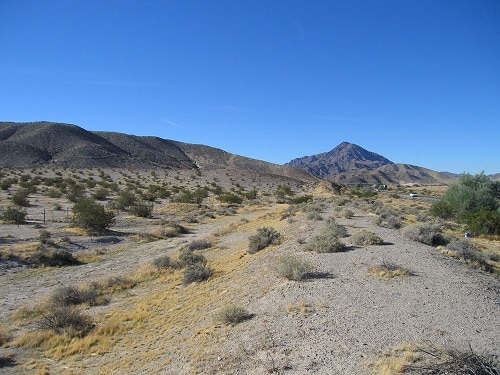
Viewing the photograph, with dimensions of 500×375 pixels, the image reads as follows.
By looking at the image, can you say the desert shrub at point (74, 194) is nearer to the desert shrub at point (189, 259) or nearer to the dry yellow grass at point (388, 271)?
the desert shrub at point (189, 259)

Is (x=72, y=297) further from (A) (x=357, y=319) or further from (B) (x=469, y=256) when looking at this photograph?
(B) (x=469, y=256)

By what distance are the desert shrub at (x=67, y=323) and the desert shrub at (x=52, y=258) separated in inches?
379

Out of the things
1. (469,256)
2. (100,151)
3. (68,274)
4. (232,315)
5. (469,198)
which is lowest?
(68,274)

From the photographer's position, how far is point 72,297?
604 inches

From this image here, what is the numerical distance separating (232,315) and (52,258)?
16151 millimetres

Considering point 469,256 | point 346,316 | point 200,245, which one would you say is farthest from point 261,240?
point 346,316

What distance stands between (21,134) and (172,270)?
10325 centimetres

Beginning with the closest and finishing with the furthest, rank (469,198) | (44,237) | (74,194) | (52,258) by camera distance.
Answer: (52,258)
(44,237)
(469,198)
(74,194)

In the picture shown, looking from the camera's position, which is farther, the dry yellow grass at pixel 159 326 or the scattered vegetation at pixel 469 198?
the scattered vegetation at pixel 469 198

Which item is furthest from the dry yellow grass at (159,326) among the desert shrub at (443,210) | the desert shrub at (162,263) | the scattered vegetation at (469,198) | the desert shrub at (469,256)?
the scattered vegetation at (469,198)

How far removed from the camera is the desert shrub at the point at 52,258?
21484 millimetres

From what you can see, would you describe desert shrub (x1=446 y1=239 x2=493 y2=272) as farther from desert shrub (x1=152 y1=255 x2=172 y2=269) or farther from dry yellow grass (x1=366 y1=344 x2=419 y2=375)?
desert shrub (x1=152 y1=255 x2=172 y2=269)

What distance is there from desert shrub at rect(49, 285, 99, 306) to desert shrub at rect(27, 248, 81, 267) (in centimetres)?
A: 681

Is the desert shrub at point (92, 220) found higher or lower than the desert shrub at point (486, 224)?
lower
